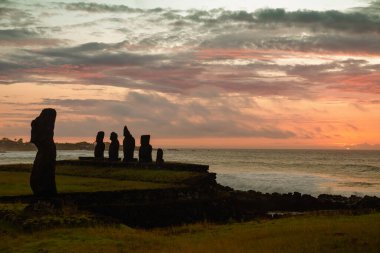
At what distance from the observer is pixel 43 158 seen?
23109 millimetres

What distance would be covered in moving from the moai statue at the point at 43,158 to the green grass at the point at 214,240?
10.9ft

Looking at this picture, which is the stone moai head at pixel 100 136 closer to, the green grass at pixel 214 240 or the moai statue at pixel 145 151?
the moai statue at pixel 145 151

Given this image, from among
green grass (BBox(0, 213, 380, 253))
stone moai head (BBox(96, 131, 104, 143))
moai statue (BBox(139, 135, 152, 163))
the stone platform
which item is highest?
stone moai head (BBox(96, 131, 104, 143))

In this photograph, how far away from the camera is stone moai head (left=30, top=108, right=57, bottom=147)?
23.2 meters

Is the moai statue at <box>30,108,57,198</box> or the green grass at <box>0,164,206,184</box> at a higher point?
the moai statue at <box>30,108,57,198</box>

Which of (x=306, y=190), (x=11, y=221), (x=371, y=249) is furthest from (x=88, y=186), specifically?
(x=306, y=190)

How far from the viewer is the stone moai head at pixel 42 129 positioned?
23203mm

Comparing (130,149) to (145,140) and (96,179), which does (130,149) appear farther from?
(96,179)

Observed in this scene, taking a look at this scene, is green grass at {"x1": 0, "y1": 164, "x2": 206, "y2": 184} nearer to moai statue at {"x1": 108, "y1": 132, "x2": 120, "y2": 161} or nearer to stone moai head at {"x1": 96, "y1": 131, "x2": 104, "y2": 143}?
moai statue at {"x1": 108, "y1": 132, "x2": 120, "y2": 161}

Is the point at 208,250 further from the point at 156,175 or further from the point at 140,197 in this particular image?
the point at 156,175

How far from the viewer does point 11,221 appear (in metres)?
20.2

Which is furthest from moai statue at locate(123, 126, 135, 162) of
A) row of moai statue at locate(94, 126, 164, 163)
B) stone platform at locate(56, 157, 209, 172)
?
stone platform at locate(56, 157, 209, 172)

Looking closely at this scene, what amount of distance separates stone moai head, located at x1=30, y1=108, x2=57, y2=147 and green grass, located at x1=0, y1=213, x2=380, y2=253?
15.5 feet

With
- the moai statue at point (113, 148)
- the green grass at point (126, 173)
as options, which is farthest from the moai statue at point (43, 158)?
the moai statue at point (113, 148)
